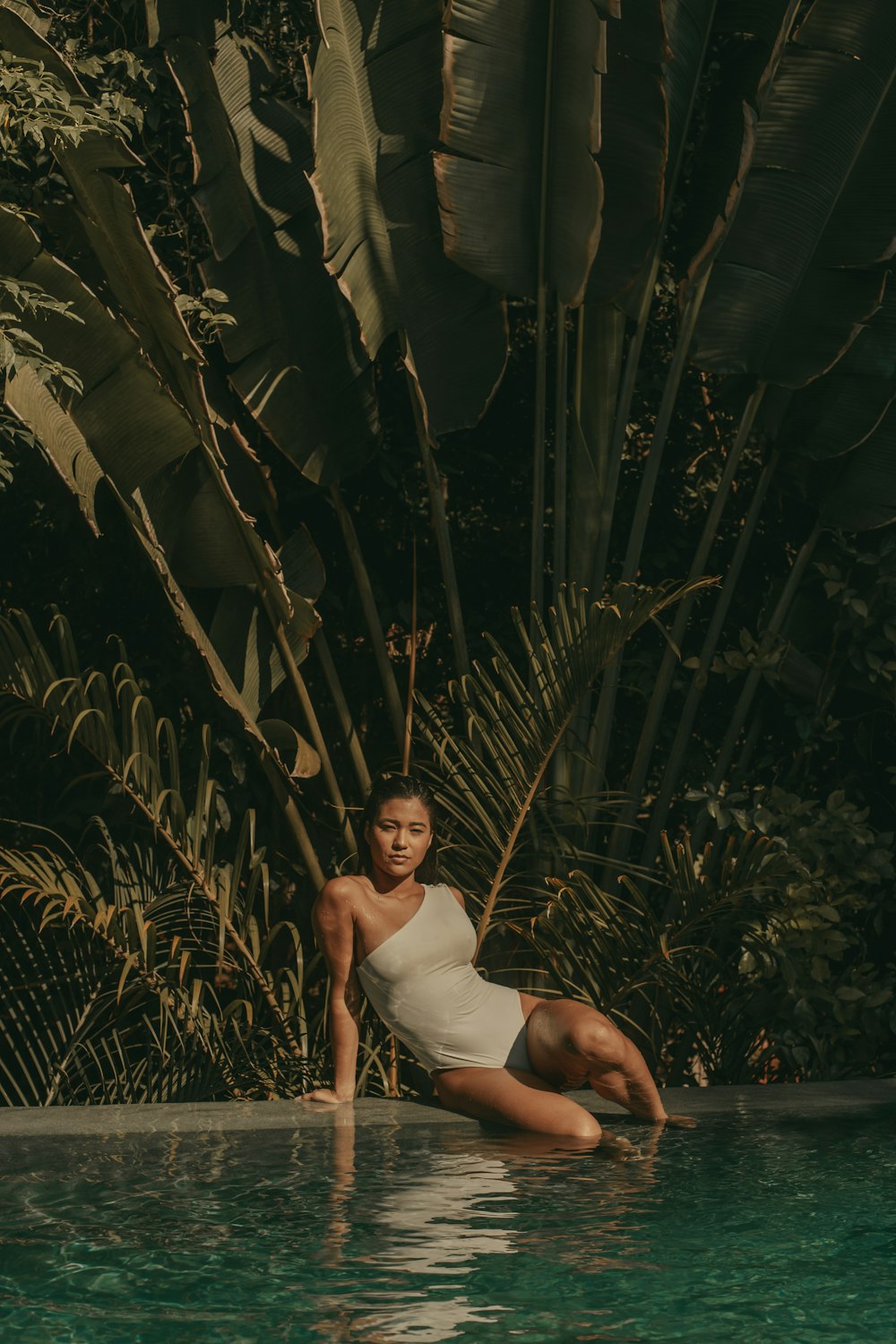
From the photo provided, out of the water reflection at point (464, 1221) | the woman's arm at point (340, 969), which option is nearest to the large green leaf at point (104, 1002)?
the woman's arm at point (340, 969)

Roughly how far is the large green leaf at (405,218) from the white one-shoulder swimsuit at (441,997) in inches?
80.6

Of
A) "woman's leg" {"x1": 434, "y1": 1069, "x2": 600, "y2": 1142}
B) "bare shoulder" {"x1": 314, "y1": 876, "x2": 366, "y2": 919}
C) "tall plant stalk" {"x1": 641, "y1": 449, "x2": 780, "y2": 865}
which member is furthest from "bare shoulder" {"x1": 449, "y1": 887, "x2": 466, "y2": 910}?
"tall plant stalk" {"x1": 641, "y1": 449, "x2": 780, "y2": 865}

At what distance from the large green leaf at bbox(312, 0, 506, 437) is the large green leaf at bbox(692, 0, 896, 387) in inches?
35.7

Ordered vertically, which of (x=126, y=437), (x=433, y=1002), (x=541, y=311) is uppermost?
(x=541, y=311)

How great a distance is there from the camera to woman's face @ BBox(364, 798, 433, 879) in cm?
Answer: 428

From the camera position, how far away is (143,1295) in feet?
8.87

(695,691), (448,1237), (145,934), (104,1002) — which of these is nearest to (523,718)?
(695,691)

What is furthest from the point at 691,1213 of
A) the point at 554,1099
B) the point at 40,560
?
the point at 40,560

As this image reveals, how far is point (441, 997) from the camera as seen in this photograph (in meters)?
4.28

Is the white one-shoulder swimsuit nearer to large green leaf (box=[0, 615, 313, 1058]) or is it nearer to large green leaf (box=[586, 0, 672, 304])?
large green leaf (box=[0, 615, 313, 1058])

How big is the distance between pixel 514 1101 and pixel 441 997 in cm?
35

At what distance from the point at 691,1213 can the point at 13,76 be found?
10.5 feet

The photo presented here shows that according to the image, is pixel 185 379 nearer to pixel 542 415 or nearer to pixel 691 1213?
pixel 542 415

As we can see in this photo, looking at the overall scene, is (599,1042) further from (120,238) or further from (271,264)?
(271,264)
